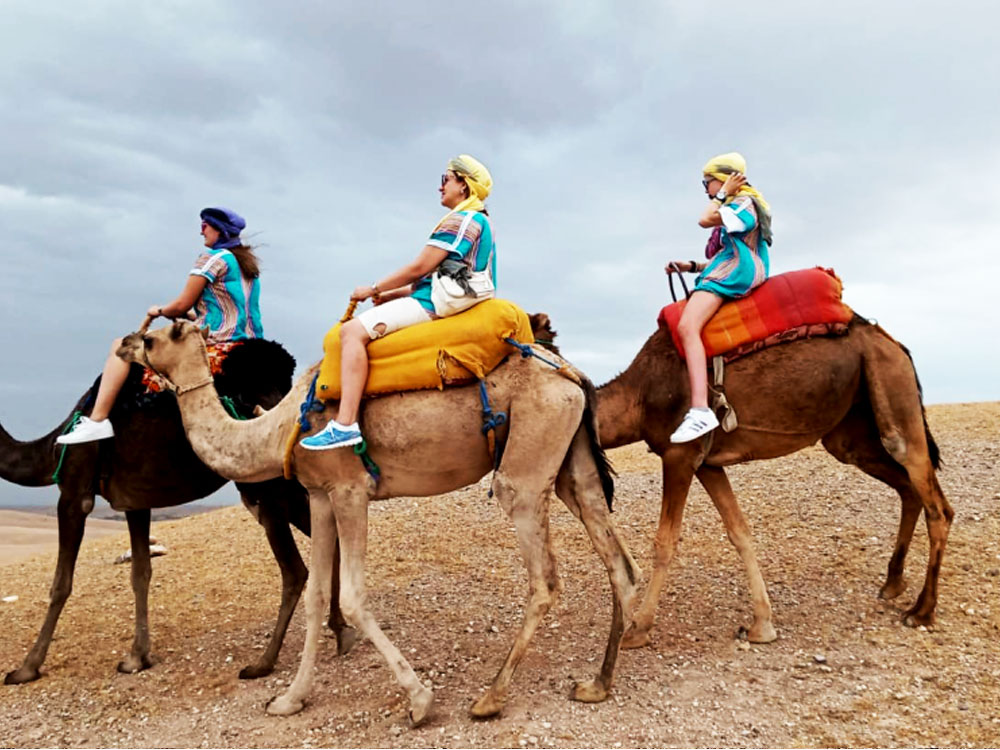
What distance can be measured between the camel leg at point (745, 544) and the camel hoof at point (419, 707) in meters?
2.85

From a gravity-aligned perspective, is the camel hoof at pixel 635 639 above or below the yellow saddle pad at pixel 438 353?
below

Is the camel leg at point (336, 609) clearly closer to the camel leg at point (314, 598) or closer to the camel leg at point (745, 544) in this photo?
the camel leg at point (314, 598)

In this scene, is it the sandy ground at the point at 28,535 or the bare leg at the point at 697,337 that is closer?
the bare leg at the point at 697,337

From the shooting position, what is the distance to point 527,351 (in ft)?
18.0

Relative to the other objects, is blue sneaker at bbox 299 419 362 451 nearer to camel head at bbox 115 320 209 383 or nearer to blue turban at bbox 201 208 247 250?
camel head at bbox 115 320 209 383

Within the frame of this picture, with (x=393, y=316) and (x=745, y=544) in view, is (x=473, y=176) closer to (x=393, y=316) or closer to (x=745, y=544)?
(x=393, y=316)

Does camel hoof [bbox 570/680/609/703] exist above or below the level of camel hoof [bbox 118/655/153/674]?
above

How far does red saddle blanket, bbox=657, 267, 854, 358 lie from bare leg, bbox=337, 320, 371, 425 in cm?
→ 282

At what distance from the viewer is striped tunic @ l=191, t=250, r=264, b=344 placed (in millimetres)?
6676

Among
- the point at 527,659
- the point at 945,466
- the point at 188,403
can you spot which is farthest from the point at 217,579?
the point at 945,466

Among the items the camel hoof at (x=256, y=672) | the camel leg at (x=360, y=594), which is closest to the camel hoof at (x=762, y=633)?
the camel leg at (x=360, y=594)

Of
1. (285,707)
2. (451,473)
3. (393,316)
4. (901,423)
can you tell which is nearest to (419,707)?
(285,707)

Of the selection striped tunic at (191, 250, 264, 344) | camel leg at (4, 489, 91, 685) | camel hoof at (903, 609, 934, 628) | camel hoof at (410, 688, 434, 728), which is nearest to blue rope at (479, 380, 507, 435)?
camel hoof at (410, 688, 434, 728)

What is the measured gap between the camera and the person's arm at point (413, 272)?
5375 millimetres
